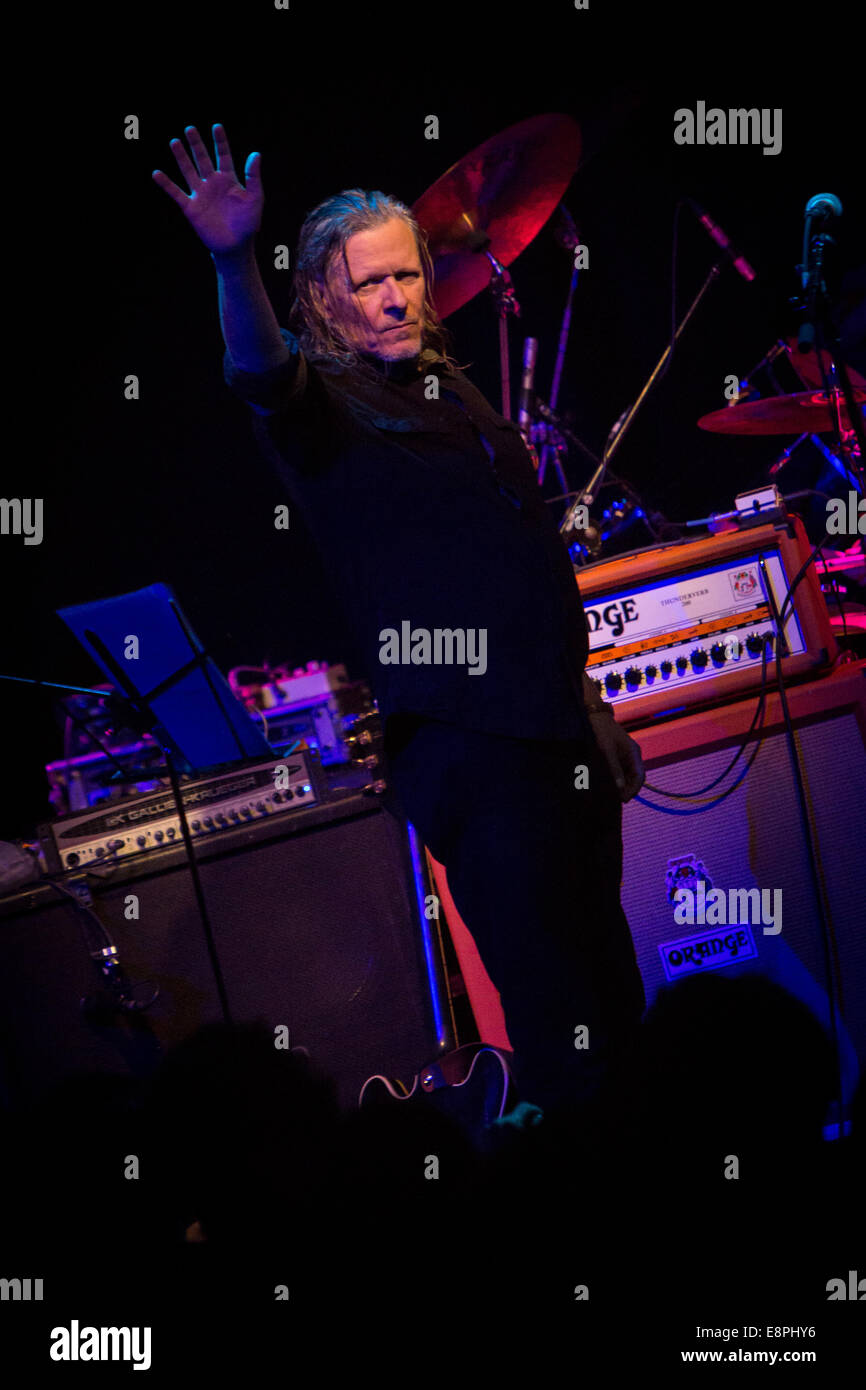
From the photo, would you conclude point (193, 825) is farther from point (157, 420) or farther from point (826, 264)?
point (157, 420)

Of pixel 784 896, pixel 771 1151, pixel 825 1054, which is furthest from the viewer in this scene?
pixel 784 896

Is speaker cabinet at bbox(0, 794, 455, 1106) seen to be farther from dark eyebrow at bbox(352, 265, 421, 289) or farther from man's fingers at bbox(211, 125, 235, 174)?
man's fingers at bbox(211, 125, 235, 174)

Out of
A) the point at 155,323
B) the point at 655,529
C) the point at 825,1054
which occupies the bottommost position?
the point at 825,1054

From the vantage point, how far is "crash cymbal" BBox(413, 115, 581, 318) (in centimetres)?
277

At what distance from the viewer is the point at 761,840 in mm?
2328

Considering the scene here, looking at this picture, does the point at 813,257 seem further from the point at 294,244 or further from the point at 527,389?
the point at 294,244

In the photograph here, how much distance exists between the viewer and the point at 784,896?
2.30m

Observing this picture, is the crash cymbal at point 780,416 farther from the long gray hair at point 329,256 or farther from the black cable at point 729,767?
the long gray hair at point 329,256

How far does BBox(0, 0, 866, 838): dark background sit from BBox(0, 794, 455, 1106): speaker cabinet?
0.56 m

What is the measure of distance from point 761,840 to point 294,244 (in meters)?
3.78

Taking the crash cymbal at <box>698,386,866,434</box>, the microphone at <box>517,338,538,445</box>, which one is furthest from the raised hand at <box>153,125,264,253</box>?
the microphone at <box>517,338,538,445</box>
